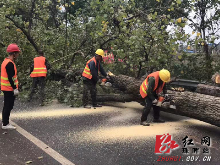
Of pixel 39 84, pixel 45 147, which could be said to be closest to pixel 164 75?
pixel 45 147

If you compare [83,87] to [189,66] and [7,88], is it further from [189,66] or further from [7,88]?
[189,66]

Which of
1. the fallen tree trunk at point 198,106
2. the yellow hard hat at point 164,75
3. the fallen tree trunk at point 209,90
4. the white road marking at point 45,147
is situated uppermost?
the yellow hard hat at point 164,75

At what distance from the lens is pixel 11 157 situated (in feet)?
12.4

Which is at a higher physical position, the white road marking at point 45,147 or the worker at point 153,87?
the worker at point 153,87

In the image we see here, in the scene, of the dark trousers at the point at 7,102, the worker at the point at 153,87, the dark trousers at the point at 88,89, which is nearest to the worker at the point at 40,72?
the dark trousers at the point at 88,89

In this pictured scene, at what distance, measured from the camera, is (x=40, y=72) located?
7266 mm

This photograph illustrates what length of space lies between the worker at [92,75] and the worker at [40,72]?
4.06ft

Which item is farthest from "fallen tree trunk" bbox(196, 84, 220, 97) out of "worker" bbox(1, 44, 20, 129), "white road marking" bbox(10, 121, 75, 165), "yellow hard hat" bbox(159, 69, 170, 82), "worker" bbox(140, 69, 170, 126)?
"worker" bbox(1, 44, 20, 129)

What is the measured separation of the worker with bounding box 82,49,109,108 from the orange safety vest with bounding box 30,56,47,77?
4.12ft

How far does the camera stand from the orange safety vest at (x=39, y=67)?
715 cm

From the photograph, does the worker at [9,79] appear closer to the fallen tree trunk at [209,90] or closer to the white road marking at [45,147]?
the white road marking at [45,147]

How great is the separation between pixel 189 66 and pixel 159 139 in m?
5.62

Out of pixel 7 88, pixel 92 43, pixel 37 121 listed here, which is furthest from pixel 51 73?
pixel 7 88

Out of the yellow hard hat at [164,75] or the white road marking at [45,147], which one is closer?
the white road marking at [45,147]
